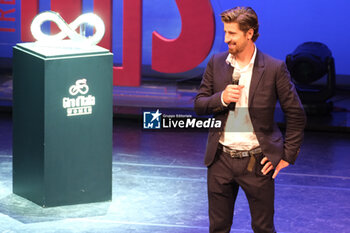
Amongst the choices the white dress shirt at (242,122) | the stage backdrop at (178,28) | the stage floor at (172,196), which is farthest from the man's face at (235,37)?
the stage backdrop at (178,28)

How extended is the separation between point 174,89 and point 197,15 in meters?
1.29

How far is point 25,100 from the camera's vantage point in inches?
232

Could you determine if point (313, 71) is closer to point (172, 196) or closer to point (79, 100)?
point (172, 196)

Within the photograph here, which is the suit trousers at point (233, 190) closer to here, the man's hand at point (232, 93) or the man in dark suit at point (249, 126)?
the man in dark suit at point (249, 126)

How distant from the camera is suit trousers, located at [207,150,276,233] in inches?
156

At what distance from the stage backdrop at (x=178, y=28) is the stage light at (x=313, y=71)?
1175mm

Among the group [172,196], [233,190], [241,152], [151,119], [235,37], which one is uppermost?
[235,37]

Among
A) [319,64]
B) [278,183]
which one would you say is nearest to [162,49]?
[319,64]

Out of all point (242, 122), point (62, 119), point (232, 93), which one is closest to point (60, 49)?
point (62, 119)

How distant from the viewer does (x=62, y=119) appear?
5.75m

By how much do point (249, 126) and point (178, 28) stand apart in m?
7.18

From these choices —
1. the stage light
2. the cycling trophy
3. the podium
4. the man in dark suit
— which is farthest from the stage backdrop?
the man in dark suit

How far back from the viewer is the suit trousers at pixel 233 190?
3957mm

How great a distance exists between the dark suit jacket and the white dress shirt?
0.03 meters
